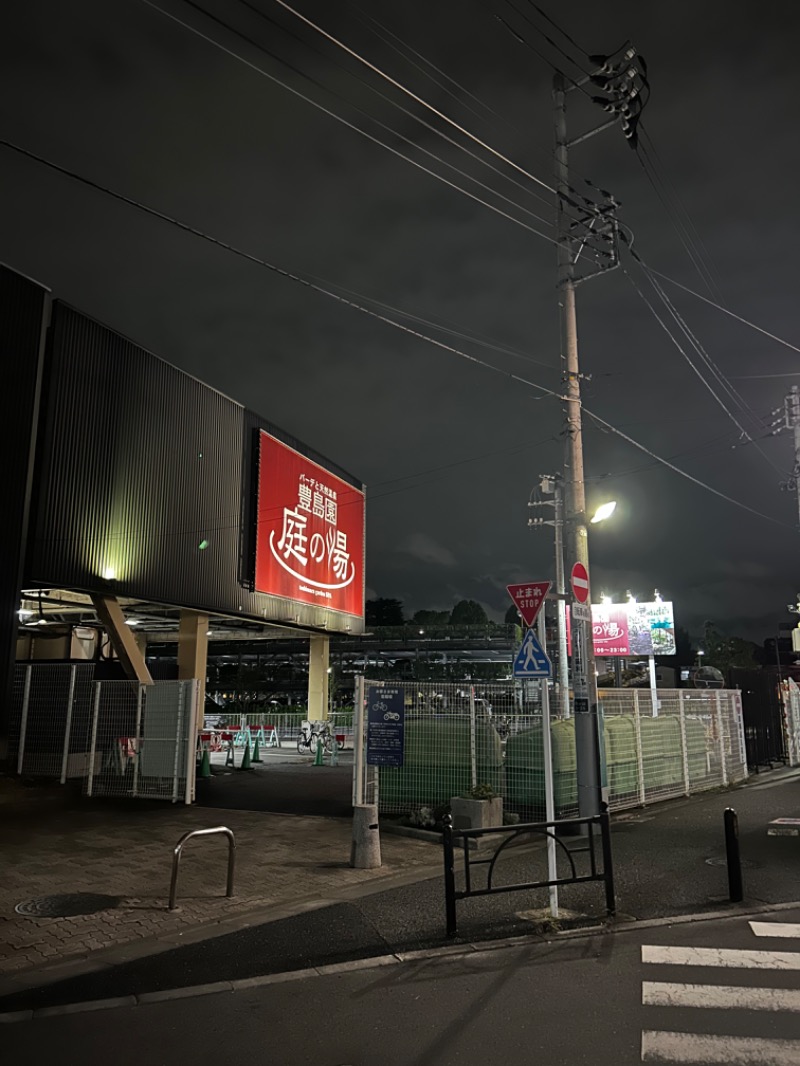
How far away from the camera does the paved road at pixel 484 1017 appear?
4.74 metres

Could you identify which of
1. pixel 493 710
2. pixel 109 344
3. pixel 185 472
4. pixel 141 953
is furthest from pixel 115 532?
pixel 141 953

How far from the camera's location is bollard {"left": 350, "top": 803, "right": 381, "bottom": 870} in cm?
1009

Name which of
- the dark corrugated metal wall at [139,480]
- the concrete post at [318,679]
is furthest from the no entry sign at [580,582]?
the concrete post at [318,679]

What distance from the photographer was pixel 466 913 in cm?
800

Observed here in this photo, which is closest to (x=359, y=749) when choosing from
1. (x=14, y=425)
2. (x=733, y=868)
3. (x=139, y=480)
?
(x=733, y=868)

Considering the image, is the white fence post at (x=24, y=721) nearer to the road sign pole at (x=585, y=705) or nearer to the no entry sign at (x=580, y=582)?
the road sign pole at (x=585, y=705)

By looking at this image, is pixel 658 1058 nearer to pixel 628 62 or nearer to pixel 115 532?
pixel 628 62

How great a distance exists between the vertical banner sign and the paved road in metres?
4.90

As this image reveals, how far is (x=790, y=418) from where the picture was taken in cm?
2738

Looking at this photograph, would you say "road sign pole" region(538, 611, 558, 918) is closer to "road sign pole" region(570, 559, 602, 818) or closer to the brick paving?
the brick paving

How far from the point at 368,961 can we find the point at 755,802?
12032 mm

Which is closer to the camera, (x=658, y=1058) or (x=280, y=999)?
(x=658, y=1058)

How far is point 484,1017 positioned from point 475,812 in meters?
6.35

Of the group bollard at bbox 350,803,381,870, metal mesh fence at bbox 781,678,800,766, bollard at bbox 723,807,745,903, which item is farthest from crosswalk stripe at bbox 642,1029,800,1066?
metal mesh fence at bbox 781,678,800,766
